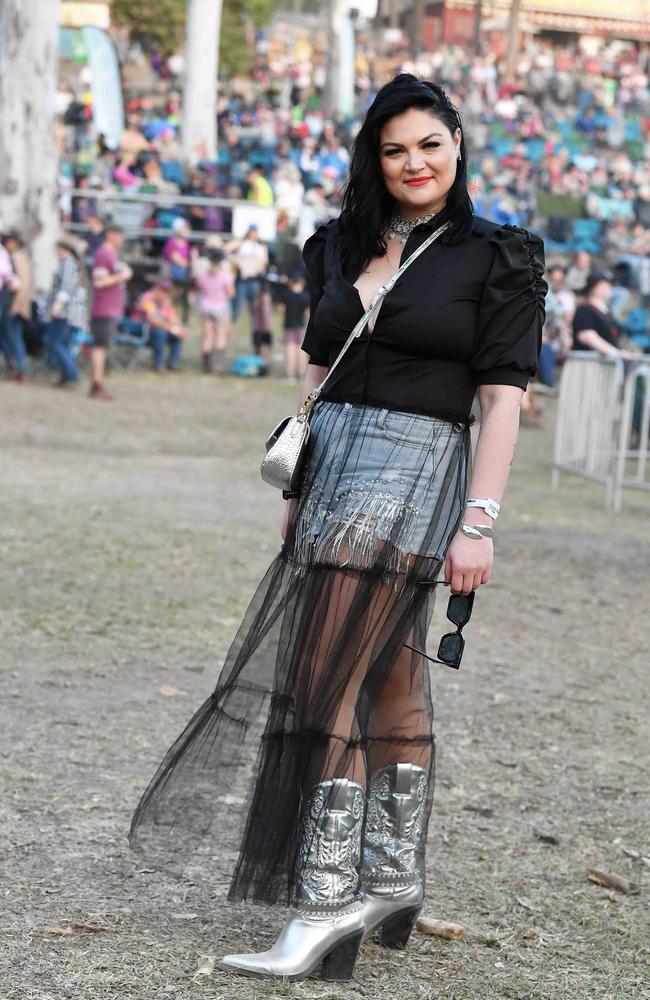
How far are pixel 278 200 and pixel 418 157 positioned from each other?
78.9ft

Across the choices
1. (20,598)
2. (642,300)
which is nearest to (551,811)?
(20,598)

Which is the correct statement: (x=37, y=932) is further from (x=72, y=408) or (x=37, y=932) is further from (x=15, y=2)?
(x=15, y=2)

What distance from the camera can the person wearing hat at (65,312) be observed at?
56.2 ft

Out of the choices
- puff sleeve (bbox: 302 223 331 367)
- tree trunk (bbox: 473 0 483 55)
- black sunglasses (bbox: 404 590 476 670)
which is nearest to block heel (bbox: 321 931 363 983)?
black sunglasses (bbox: 404 590 476 670)

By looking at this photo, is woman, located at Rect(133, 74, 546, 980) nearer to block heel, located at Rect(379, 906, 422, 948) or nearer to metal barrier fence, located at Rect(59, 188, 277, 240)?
block heel, located at Rect(379, 906, 422, 948)

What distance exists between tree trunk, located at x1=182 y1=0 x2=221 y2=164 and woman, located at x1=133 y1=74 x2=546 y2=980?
27763 millimetres

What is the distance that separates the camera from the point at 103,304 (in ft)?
55.5

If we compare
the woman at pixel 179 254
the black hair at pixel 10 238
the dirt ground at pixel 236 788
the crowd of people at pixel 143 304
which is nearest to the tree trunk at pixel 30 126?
the crowd of people at pixel 143 304

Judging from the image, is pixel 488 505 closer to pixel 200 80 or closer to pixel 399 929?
pixel 399 929

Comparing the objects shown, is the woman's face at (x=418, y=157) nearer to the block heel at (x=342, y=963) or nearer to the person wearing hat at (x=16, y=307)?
the block heel at (x=342, y=963)

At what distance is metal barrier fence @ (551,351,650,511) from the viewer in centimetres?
1168

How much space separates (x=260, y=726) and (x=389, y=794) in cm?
34

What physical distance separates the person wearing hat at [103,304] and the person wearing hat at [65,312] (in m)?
0.31
